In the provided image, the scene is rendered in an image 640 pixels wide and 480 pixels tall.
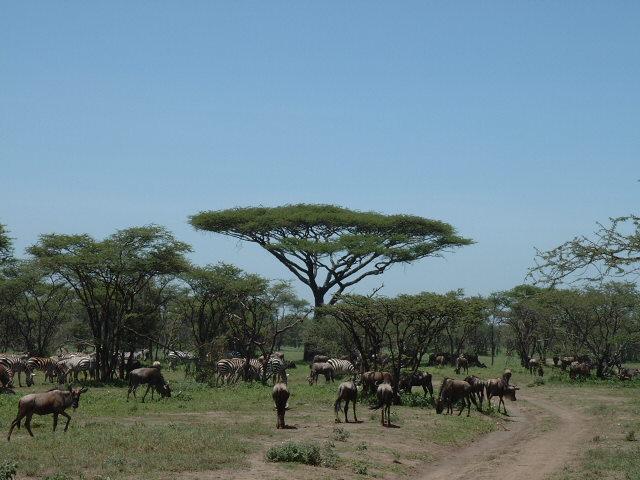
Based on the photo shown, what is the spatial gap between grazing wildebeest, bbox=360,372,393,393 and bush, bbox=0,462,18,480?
17.1 metres

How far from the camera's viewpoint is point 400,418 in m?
25.2

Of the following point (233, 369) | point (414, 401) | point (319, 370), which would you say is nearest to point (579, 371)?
point (319, 370)

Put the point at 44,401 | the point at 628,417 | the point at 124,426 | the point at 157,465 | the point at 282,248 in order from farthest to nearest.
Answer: the point at 282,248 < the point at 628,417 < the point at 124,426 < the point at 44,401 < the point at 157,465

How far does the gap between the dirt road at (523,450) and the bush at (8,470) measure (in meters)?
8.54

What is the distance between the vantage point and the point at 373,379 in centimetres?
3017

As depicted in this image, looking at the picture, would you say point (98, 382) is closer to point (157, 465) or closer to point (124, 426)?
point (124, 426)

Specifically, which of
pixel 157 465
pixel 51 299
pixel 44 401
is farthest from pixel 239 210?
pixel 157 465

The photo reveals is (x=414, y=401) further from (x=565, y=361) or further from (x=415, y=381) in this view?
(x=565, y=361)

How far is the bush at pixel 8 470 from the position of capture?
13528 mm

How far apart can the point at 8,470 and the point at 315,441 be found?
812 cm

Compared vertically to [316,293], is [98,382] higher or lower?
lower

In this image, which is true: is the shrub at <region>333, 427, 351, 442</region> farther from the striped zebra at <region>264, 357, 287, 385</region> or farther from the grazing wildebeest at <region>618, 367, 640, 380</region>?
the grazing wildebeest at <region>618, 367, 640, 380</region>

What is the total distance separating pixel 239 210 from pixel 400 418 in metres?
37.1

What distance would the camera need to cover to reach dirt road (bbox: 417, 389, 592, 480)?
17438mm
